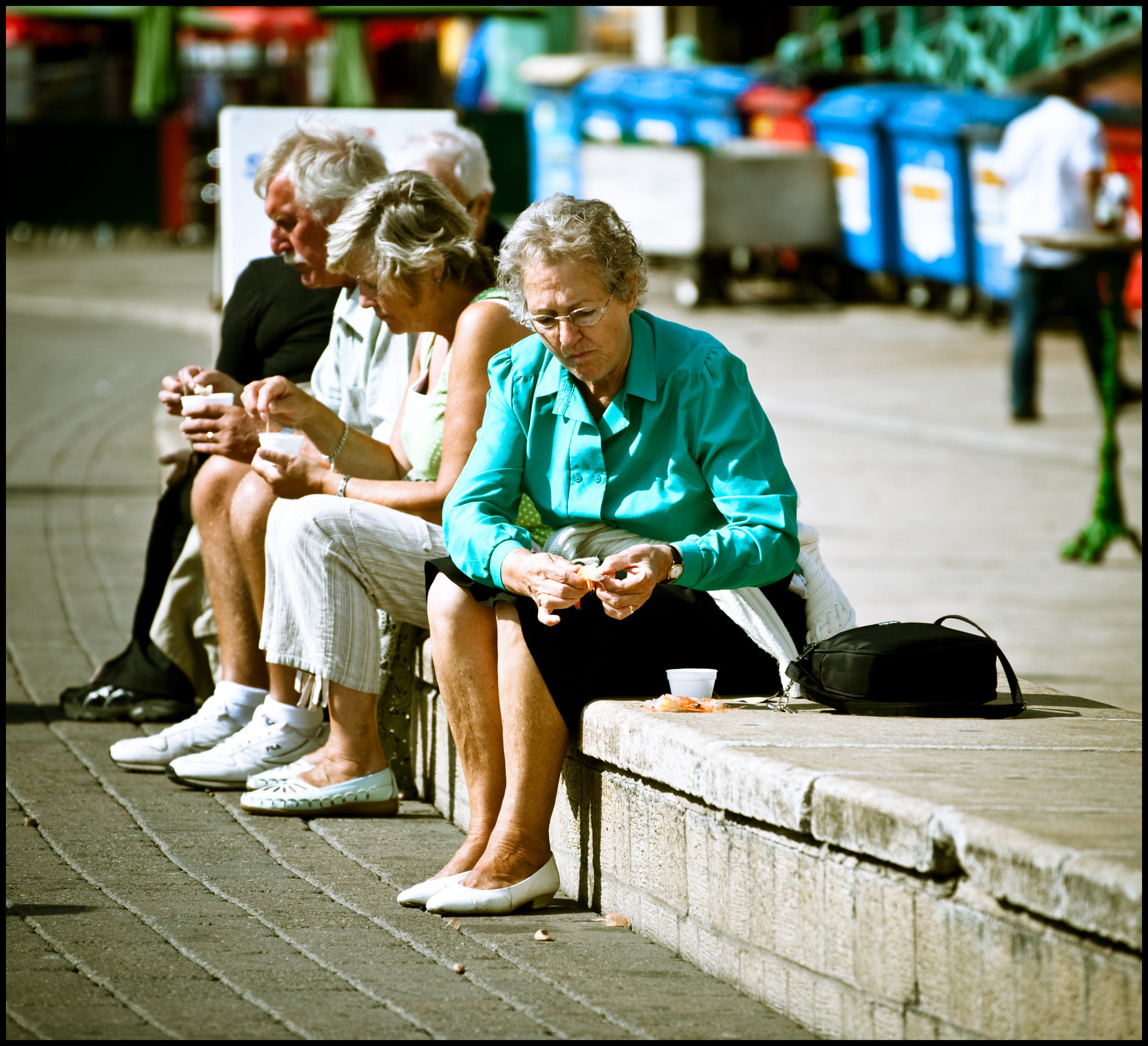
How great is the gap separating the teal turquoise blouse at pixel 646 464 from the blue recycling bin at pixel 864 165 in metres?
12.7

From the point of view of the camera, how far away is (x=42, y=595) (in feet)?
23.1

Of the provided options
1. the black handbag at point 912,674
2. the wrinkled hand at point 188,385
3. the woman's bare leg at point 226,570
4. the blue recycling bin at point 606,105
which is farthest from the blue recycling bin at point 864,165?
the black handbag at point 912,674

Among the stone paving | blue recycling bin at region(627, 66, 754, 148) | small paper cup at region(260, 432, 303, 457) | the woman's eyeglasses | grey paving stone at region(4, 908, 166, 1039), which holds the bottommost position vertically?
the stone paving

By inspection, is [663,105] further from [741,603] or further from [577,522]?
[741,603]

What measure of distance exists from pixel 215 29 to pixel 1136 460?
22.1 m

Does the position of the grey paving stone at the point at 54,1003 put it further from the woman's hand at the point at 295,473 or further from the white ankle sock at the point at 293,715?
the woman's hand at the point at 295,473

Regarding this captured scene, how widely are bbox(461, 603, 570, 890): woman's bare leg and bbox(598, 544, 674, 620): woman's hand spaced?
0.22m

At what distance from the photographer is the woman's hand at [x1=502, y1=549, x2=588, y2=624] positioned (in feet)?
11.2

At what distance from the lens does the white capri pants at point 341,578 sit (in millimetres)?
4102

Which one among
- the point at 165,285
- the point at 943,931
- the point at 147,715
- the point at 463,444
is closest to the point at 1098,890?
the point at 943,931

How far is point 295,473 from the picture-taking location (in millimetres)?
4266

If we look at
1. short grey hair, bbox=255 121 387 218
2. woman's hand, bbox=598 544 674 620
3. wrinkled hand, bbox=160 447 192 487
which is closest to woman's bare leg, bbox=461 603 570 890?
woman's hand, bbox=598 544 674 620

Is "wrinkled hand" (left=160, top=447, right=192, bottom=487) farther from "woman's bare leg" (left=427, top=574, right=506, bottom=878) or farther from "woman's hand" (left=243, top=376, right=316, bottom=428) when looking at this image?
"woman's bare leg" (left=427, top=574, right=506, bottom=878)

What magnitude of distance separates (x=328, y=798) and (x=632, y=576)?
1250 millimetres
